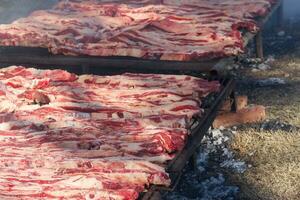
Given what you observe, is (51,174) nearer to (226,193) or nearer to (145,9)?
(226,193)

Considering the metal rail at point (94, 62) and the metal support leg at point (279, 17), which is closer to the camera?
the metal rail at point (94, 62)

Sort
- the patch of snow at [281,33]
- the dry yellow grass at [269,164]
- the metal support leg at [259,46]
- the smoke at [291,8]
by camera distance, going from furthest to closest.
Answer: the smoke at [291,8]
the patch of snow at [281,33]
the metal support leg at [259,46]
the dry yellow grass at [269,164]

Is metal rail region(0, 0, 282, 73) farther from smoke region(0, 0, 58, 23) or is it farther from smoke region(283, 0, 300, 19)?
smoke region(283, 0, 300, 19)

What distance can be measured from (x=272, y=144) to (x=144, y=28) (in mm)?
2778

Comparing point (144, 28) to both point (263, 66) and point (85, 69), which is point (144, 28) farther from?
point (263, 66)

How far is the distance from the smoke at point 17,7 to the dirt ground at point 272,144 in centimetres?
568

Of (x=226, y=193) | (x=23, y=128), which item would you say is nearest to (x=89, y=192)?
(x=23, y=128)

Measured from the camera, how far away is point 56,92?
5977 millimetres

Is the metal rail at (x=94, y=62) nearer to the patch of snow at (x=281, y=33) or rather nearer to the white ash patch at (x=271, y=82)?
the white ash patch at (x=271, y=82)

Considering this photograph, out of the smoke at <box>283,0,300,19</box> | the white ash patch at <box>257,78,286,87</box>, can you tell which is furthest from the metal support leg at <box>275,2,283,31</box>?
the white ash patch at <box>257,78,286,87</box>

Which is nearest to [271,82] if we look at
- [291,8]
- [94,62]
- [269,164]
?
[269,164]

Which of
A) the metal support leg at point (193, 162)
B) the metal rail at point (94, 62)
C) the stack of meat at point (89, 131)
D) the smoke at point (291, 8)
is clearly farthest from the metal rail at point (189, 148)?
the smoke at point (291, 8)

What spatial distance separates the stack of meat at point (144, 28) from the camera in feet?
23.5

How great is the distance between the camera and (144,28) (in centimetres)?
801
